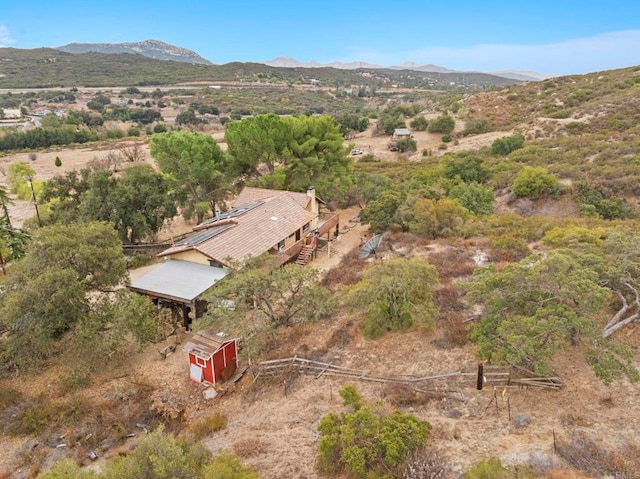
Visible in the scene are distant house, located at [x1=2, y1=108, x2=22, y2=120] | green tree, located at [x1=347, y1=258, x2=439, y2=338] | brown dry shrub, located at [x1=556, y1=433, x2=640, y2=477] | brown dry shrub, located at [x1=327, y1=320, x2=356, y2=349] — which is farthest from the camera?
distant house, located at [x1=2, y1=108, x2=22, y2=120]

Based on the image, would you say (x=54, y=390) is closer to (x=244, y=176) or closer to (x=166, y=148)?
(x=166, y=148)

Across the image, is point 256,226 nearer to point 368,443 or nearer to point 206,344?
point 206,344

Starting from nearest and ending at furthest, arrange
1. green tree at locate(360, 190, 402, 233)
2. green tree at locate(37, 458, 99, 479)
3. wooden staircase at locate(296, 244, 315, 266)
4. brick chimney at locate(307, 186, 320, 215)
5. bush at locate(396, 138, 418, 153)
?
green tree at locate(37, 458, 99, 479)
wooden staircase at locate(296, 244, 315, 266)
green tree at locate(360, 190, 402, 233)
brick chimney at locate(307, 186, 320, 215)
bush at locate(396, 138, 418, 153)

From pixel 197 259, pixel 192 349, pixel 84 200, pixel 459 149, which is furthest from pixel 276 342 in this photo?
pixel 459 149

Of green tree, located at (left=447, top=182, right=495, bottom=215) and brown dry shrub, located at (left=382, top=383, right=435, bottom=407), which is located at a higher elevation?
green tree, located at (left=447, top=182, right=495, bottom=215)

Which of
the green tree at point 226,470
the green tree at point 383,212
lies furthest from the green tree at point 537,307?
the green tree at point 383,212

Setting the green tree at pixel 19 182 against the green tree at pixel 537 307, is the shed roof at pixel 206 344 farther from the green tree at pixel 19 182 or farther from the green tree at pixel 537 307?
the green tree at pixel 19 182

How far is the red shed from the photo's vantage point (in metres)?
13.6

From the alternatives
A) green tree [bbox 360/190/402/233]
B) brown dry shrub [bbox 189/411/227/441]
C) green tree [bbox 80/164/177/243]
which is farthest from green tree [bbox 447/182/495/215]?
brown dry shrub [bbox 189/411/227/441]

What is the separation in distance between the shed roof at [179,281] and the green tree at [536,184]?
71.1 feet

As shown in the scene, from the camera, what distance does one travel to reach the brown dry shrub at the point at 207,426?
446 inches

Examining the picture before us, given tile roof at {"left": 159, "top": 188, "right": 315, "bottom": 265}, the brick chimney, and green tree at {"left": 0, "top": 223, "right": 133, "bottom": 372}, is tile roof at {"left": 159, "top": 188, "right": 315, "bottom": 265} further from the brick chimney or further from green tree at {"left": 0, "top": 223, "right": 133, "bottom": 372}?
green tree at {"left": 0, "top": 223, "right": 133, "bottom": 372}

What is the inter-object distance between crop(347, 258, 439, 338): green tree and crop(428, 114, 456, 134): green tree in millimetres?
54077

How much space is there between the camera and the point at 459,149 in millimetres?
54219
